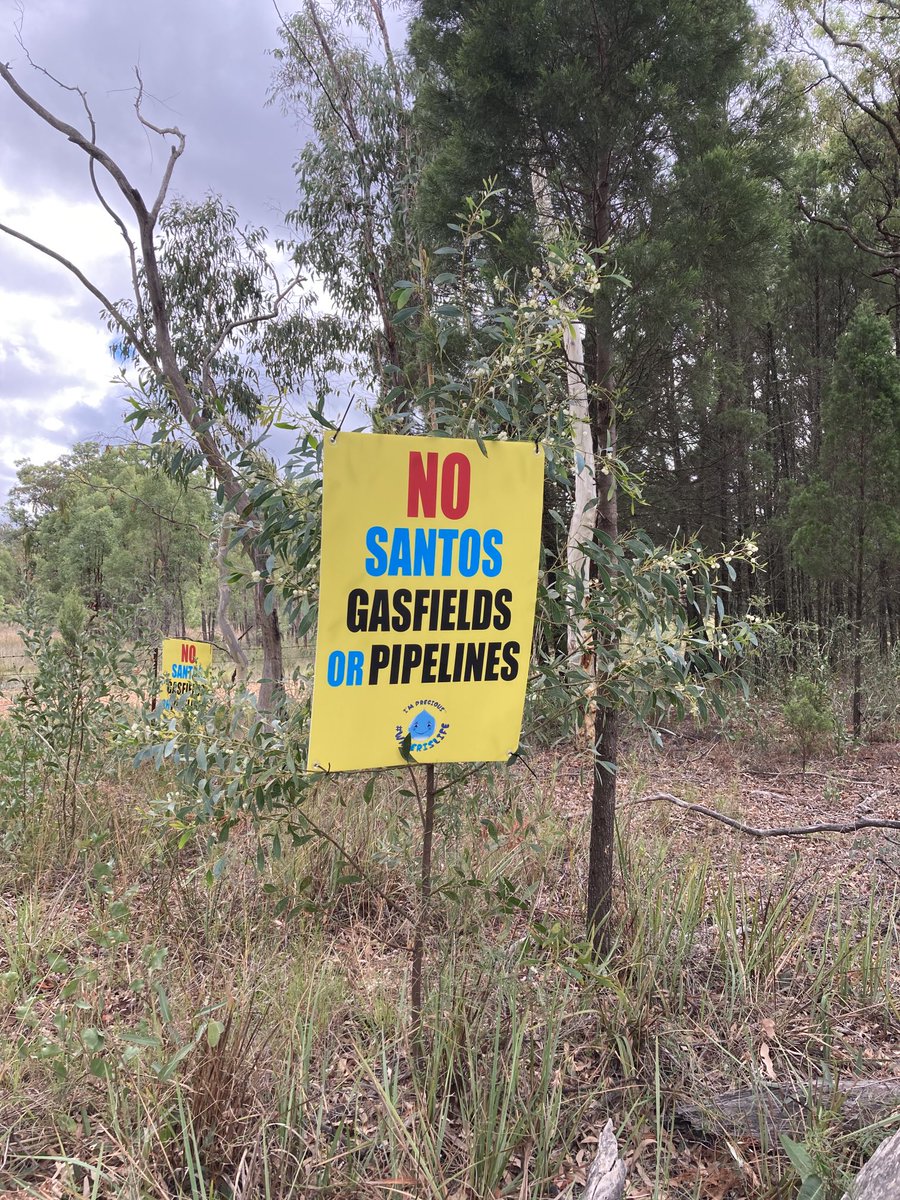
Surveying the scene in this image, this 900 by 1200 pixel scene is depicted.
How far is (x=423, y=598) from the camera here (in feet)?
5.42

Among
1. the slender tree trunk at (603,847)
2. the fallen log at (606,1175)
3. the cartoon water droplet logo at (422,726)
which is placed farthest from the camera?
the slender tree trunk at (603,847)

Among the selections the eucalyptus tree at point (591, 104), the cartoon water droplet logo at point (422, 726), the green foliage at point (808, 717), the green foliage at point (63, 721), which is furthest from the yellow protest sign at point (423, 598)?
the green foliage at point (808, 717)

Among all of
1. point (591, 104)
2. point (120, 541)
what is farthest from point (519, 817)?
point (120, 541)

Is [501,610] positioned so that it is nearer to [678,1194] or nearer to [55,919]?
[678,1194]

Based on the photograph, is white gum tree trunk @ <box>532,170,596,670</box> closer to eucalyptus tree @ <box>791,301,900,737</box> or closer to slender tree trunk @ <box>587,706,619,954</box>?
slender tree trunk @ <box>587,706,619,954</box>

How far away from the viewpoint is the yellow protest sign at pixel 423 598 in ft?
5.12

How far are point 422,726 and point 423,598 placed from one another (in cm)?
29

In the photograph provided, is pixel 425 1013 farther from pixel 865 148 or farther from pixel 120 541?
pixel 120 541

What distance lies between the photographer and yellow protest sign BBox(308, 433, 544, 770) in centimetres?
156

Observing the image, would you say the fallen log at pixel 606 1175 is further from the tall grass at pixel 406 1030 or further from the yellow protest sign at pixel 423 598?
the yellow protest sign at pixel 423 598

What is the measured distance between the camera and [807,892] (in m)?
3.12

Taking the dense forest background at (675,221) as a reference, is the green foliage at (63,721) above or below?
below

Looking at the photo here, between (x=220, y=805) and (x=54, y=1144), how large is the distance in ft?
2.79

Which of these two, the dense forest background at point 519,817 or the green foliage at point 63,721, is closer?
the dense forest background at point 519,817
